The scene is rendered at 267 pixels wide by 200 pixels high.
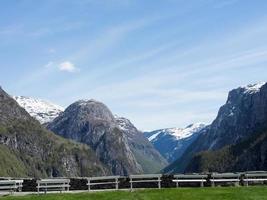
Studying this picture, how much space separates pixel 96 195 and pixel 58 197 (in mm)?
3381

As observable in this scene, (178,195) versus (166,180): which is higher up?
(166,180)

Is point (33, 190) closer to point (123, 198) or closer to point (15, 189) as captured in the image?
point (15, 189)

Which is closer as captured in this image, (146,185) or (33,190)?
(33,190)

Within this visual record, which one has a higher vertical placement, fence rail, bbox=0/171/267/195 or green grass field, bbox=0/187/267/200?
fence rail, bbox=0/171/267/195

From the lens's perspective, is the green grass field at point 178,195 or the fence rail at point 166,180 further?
the fence rail at point 166,180

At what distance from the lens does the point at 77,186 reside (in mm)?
65188

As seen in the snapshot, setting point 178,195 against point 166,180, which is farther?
point 166,180

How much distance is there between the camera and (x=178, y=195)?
1939 inches

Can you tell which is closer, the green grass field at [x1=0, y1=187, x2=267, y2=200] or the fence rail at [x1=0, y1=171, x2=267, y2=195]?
the green grass field at [x1=0, y1=187, x2=267, y2=200]

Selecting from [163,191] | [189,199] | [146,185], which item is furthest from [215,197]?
[146,185]

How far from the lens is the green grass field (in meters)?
48.2

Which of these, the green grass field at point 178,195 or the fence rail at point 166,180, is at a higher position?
the fence rail at point 166,180

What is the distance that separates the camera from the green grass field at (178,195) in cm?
4822

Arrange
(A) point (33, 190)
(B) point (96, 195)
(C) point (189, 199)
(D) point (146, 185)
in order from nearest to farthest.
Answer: (C) point (189, 199)
(B) point (96, 195)
(A) point (33, 190)
(D) point (146, 185)
